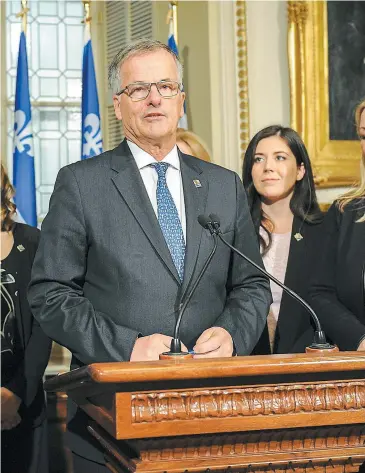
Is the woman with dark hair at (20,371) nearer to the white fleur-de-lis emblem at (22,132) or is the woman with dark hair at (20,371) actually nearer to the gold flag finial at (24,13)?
the white fleur-de-lis emblem at (22,132)

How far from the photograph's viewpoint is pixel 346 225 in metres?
2.90

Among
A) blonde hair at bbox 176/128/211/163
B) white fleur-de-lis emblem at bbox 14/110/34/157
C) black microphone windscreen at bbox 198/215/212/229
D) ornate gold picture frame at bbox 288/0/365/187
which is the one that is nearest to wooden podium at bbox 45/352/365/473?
black microphone windscreen at bbox 198/215/212/229

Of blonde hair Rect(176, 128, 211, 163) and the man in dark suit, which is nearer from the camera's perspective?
the man in dark suit

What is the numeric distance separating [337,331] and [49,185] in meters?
4.24

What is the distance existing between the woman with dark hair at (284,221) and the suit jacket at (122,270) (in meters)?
0.94

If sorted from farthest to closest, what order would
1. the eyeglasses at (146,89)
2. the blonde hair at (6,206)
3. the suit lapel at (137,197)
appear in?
the blonde hair at (6,206), the eyeglasses at (146,89), the suit lapel at (137,197)

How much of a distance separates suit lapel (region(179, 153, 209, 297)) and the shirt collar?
3 cm

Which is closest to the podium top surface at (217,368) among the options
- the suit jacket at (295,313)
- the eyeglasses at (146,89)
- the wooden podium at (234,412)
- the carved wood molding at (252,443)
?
the wooden podium at (234,412)

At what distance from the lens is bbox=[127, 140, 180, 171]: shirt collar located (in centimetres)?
247

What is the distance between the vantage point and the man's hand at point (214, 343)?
2.07m

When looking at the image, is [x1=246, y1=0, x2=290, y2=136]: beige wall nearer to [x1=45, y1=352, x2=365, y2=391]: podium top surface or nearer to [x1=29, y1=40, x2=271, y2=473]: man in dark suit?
[x1=29, y1=40, x2=271, y2=473]: man in dark suit

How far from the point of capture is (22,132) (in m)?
5.29

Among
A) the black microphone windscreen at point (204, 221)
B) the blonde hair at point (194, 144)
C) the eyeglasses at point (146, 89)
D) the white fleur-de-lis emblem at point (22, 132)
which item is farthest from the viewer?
the white fleur-de-lis emblem at point (22, 132)

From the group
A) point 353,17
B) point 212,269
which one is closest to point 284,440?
point 212,269
